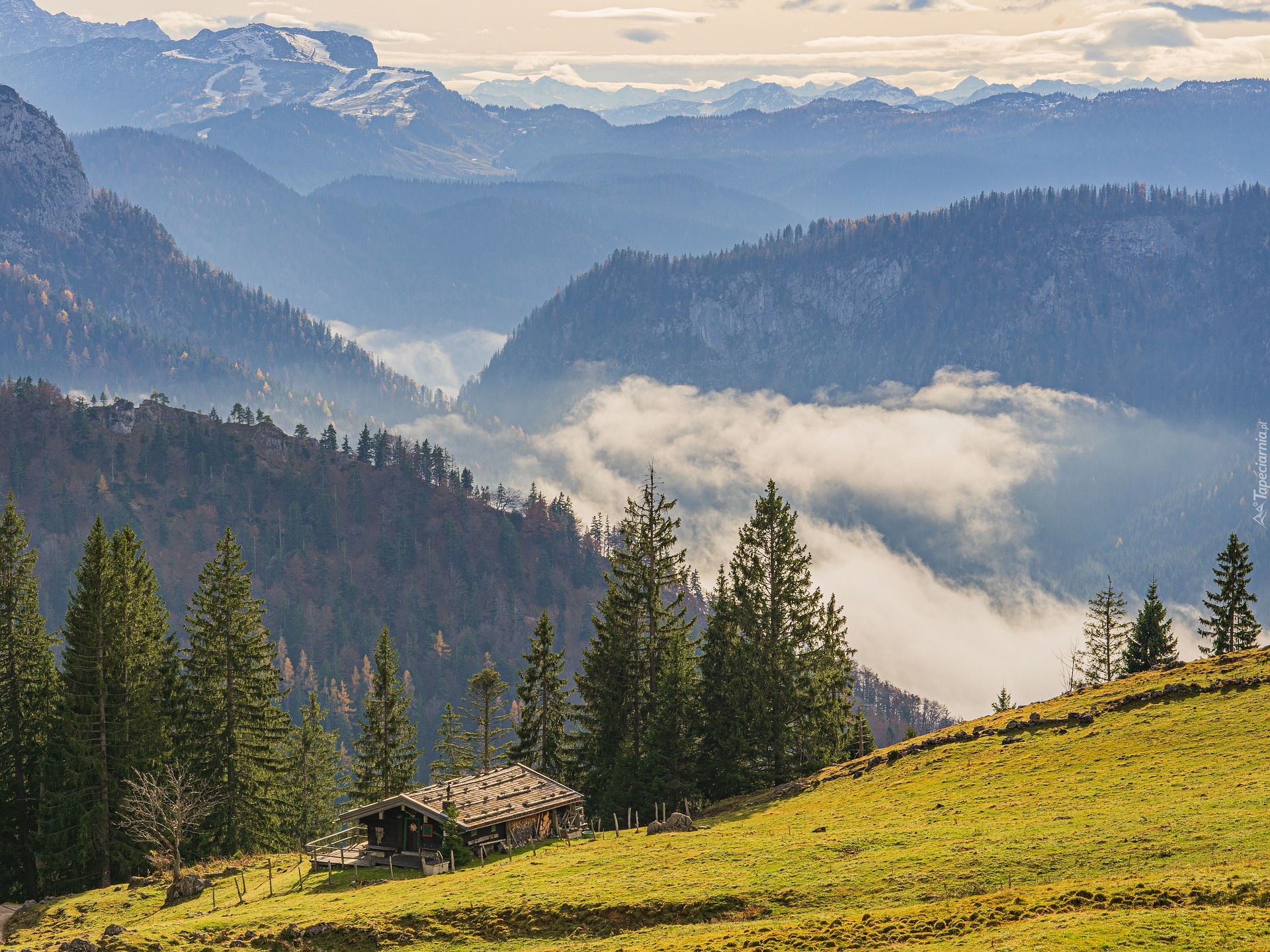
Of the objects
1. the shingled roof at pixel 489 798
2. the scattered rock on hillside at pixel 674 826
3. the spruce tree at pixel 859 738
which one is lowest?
the scattered rock on hillside at pixel 674 826

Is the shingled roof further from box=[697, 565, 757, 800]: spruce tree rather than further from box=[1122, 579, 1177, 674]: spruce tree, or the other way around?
box=[1122, 579, 1177, 674]: spruce tree

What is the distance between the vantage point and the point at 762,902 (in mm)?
46844

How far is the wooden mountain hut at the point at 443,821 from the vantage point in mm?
67375

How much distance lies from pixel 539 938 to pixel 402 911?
7.47m

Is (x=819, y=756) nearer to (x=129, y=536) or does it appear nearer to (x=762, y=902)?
(x=762, y=902)

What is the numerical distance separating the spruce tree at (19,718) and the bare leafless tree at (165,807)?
7.21 metres

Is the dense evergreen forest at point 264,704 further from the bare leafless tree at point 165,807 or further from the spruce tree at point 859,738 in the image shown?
the spruce tree at point 859,738

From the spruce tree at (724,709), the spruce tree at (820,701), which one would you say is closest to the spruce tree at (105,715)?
the spruce tree at (724,709)

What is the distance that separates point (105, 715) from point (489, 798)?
2680 cm

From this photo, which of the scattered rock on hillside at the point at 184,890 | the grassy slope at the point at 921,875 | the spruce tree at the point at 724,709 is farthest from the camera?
the spruce tree at the point at 724,709

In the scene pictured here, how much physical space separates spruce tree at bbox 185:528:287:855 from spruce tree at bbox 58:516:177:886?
130 inches

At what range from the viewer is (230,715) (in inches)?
3214

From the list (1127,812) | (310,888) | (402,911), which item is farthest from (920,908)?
(310,888)

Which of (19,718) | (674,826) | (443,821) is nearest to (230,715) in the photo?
(19,718)
